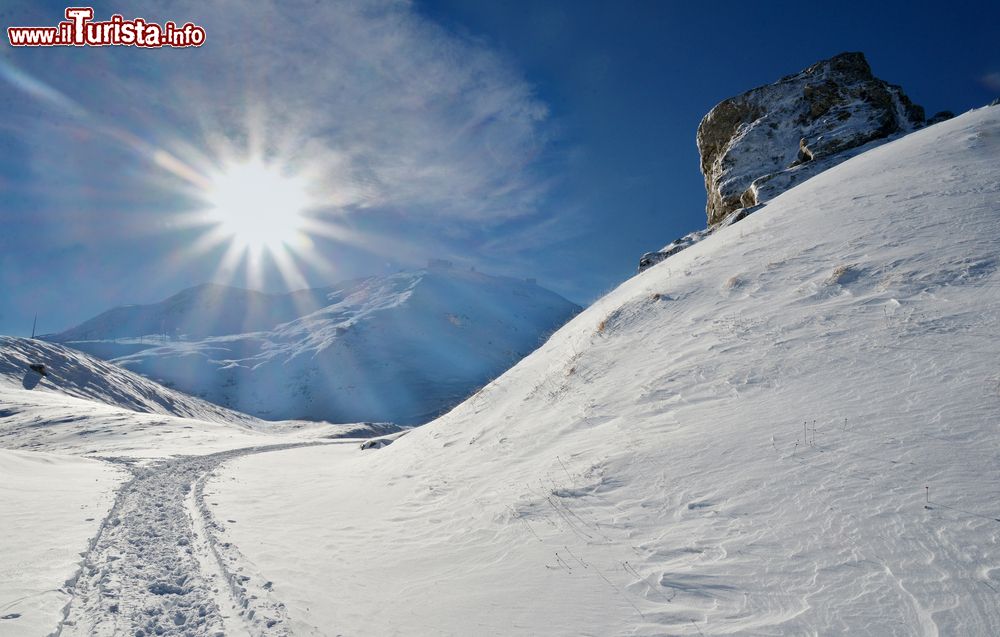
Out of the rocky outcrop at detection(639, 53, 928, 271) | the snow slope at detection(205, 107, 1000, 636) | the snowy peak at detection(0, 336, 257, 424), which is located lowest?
the snow slope at detection(205, 107, 1000, 636)

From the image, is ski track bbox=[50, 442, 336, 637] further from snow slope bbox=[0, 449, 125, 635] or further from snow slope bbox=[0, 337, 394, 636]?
snow slope bbox=[0, 449, 125, 635]

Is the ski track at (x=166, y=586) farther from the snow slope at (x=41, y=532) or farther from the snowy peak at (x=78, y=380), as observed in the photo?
the snowy peak at (x=78, y=380)

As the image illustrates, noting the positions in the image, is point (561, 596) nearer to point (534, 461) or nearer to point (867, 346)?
point (534, 461)

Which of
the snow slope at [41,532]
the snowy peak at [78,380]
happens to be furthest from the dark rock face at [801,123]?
the snowy peak at [78,380]

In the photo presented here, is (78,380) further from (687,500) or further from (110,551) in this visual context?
(687,500)

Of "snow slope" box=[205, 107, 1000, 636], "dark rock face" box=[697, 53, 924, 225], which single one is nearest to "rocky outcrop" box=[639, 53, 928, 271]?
"dark rock face" box=[697, 53, 924, 225]

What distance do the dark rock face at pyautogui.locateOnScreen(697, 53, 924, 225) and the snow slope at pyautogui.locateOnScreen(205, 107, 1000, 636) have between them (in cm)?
1069

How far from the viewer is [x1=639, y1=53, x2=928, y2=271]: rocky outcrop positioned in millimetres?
23094

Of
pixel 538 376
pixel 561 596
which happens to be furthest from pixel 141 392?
pixel 561 596

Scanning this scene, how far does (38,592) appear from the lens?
19.2 ft

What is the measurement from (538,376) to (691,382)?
6545 millimetres

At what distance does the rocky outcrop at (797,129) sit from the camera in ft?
75.8

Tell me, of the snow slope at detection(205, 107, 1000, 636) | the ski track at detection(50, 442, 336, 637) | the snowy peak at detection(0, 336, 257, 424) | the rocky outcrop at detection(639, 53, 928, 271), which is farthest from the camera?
the snowy peak at detection(0, 336, 257, 424)

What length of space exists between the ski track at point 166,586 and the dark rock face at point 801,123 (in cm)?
2427
